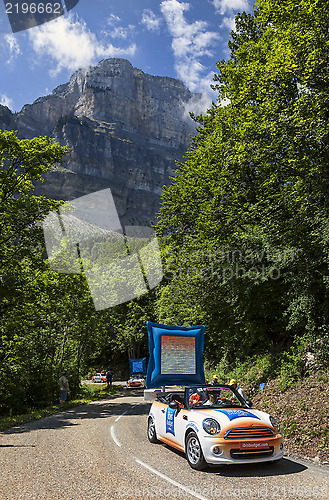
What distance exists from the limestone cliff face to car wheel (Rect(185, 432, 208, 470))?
463 ft

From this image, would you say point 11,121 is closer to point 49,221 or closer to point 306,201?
point 49,221

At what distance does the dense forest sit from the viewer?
35.3ft

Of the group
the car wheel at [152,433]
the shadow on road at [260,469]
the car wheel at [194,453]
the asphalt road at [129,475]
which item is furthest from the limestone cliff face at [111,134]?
the shadow on road at [260,469]

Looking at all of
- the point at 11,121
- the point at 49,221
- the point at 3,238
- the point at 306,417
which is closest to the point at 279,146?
the point at 306,417

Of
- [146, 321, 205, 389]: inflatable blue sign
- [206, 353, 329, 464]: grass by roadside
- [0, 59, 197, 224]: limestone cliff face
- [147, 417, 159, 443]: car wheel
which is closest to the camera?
[206, 353, 329, 464]: grass by roadside

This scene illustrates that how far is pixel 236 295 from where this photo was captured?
14.7m

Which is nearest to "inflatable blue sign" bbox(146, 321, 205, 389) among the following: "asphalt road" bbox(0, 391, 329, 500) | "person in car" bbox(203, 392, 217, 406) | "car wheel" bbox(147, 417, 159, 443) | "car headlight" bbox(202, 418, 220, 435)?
"car wheel" bbox(147, 417, 159, 443)

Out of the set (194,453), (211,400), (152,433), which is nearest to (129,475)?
(194,453)

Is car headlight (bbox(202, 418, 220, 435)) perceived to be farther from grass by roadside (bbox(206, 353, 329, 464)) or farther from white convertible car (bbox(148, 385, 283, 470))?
grass by roadside (bbox(206, 353, 329, 464))

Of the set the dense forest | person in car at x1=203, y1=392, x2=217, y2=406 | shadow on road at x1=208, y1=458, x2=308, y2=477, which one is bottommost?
shadow on road at x1=208, y1=458, x2=308, y2=477

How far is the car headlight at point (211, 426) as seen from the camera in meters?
6.18

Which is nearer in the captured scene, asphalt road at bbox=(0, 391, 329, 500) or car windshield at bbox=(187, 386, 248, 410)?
asphalt road at bbox=(0, 391, 329, 500)

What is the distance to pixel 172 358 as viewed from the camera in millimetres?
10531

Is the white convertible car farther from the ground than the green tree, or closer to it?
closer to it
